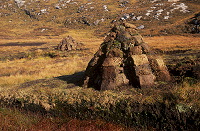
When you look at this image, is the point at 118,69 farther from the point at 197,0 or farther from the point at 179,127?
the point at 197,0

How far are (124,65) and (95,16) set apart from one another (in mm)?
142863

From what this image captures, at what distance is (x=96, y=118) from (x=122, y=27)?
692 centimetres

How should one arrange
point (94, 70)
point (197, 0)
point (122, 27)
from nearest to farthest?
point (94, 70) < point (122, 27) < point (197, 0)

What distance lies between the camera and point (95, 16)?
14488 centimetres

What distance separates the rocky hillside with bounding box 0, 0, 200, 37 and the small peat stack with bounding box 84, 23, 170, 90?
2535 inches

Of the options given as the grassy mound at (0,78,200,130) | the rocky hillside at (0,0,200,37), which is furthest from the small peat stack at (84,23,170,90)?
the rocky hillside at (0,0,200,37)

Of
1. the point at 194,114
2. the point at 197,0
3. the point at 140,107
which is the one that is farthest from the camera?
the point at 197,0

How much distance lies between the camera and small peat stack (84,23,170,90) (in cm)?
821

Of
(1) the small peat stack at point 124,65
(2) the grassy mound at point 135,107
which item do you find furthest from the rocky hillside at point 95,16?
(2) the grassy mound at point 135,107

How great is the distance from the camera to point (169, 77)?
8617 millimetres

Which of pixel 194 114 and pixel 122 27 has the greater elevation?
pixel 122 27

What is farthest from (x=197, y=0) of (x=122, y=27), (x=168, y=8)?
(x=122, y=27)

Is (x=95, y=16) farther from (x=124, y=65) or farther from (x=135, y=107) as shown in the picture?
(x=135, y=107)

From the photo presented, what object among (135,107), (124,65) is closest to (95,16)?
(124,65)
